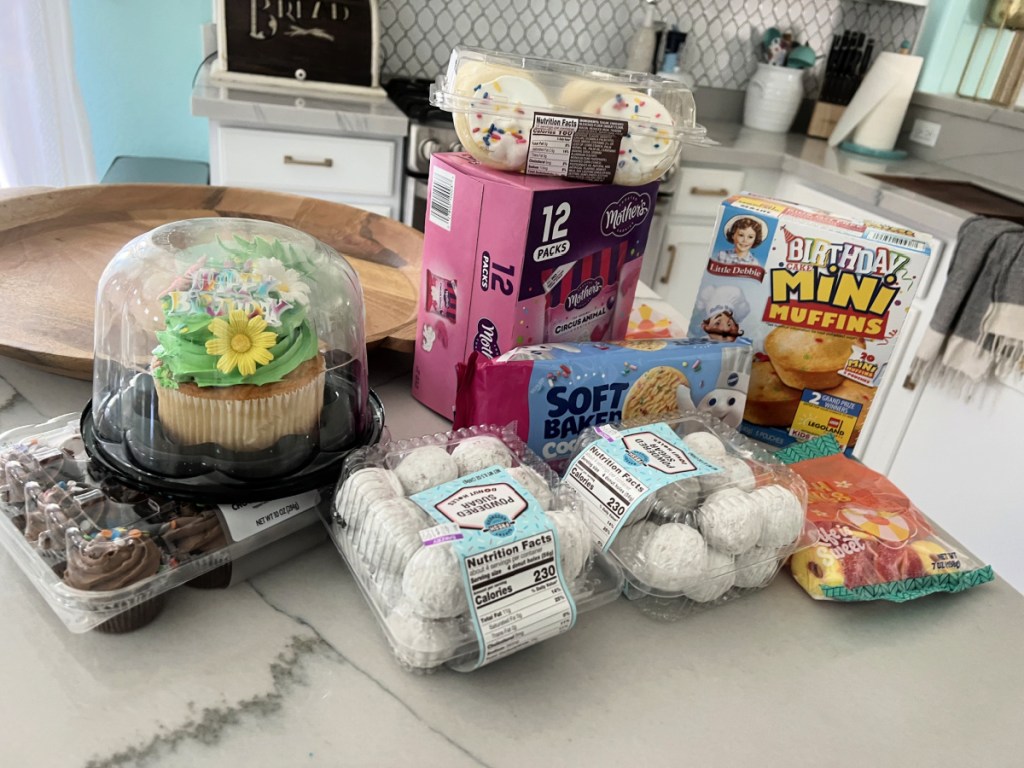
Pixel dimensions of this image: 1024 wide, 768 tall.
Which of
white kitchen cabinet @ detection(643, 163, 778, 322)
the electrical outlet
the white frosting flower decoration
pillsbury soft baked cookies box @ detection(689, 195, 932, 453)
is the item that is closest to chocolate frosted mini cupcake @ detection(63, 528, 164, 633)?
the white frosting flower decoration

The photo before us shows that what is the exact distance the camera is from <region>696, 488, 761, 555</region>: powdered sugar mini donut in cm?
63

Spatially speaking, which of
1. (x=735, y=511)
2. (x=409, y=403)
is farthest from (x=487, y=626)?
Result: (x=409, y=403)

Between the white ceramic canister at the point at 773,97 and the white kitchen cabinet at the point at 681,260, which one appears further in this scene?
the white ceramic canister at the point at 773,97

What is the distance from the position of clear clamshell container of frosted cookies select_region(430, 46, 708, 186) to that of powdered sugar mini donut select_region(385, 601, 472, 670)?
0.46 m

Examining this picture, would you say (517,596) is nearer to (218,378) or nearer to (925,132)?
(218,378)

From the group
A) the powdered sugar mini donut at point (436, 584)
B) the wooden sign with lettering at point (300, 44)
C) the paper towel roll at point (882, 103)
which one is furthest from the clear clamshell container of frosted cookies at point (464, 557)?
the paper towel roll at point (882, 103)

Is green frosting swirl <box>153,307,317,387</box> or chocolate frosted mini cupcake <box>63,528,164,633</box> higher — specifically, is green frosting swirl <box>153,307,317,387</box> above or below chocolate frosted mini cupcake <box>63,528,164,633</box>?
above

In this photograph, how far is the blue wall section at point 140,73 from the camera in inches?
92.5

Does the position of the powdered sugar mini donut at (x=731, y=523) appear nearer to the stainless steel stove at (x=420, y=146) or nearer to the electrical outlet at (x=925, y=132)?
the stainless steel stove at (x=420, y=146)

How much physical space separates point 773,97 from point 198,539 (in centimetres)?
282

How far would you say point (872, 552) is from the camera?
69 cm

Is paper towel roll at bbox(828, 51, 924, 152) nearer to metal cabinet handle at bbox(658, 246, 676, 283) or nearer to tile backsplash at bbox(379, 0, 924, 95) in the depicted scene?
tile backsplash at bbox(379, 0, 924, 95)

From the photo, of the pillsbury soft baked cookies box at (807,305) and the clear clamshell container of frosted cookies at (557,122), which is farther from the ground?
→ the clear clamshell container of frosted cookies at (557,122)

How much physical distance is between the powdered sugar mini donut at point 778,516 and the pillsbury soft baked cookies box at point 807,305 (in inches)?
9.0
